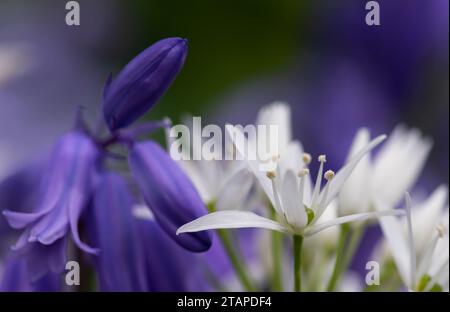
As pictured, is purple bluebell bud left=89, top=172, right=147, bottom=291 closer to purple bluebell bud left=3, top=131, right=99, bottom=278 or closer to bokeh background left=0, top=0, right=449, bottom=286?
purple bluebell bud left=3, top=131, right=99, bottom=278

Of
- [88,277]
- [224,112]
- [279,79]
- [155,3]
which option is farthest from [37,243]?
[279,79]

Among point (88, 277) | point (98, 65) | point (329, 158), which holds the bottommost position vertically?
point (88, 277)

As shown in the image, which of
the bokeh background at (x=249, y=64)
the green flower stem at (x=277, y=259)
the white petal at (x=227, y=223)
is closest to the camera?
the white petal at (x=227, y=223)

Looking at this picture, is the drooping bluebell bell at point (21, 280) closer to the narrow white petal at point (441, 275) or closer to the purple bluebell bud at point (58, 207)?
the purple bluebell bud at point (58, 207)

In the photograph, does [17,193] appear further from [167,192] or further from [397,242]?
[397,242]

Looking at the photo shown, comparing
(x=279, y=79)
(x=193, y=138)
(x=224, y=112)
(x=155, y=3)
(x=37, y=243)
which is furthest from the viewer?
(x=279, y=79)

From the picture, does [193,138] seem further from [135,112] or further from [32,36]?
[32,36]

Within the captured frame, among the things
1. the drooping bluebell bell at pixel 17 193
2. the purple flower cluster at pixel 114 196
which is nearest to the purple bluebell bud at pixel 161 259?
the purple flower cluster at pixel 114 196

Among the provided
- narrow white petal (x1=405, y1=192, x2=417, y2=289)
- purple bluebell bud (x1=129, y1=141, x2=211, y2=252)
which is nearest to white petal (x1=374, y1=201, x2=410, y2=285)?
narrow white petal (x1=405, y1=192, x2=417, y2=289)
